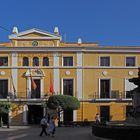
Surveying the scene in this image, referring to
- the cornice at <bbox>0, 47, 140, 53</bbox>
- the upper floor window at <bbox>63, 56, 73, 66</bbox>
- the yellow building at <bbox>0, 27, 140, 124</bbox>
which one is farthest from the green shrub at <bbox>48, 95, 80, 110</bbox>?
the cornice at <bbox>0, 47, 140, 53</bbox>

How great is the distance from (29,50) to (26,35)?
202cm

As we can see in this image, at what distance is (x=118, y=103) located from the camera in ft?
223

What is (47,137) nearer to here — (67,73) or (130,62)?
(67,73)

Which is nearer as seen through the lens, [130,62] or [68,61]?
[68,61]

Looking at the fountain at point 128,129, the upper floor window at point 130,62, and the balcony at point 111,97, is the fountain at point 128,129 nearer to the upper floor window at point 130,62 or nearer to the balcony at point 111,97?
the balcony at point 111,97

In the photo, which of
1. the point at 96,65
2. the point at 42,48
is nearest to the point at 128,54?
Result: the point at 96,65

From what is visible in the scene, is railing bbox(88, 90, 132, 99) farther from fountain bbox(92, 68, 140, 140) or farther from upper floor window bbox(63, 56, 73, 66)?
fountain bbox(92, 68, 140, 140)

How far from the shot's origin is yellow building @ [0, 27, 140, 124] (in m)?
67.7

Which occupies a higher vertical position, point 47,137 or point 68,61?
point 68,61

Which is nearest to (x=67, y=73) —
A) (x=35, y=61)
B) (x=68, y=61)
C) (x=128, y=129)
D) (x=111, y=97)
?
(x=68, y=61)

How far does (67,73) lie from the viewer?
6844 cm

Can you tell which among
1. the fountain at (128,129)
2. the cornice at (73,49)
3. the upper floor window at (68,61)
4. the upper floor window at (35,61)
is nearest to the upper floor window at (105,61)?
the cornice at (73,49)

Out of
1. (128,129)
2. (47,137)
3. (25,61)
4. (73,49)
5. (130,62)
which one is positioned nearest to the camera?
(128,129)

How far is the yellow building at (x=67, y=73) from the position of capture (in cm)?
6769
